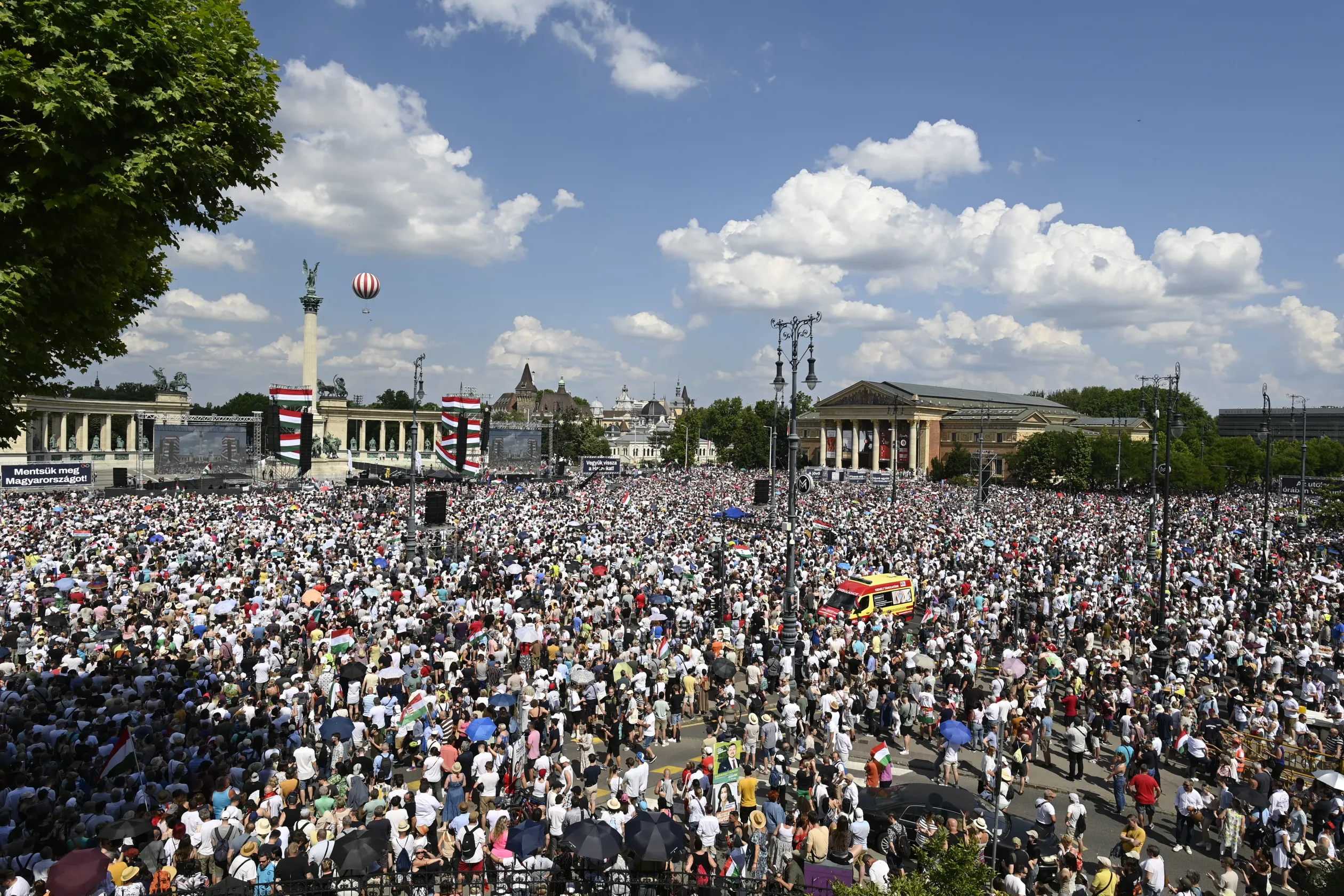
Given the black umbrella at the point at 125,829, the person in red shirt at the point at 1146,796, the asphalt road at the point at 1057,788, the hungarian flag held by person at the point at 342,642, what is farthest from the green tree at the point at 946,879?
the hungarian flag held by person at the point at 342,642

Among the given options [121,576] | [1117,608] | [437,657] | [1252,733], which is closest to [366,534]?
[121,576]

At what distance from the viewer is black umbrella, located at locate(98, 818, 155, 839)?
8711 millimetres

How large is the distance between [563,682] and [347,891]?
6726 millimetres

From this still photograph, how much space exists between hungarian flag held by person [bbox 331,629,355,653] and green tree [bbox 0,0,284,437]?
8825 millimetres

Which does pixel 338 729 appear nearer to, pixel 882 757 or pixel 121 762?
pixel 121 762

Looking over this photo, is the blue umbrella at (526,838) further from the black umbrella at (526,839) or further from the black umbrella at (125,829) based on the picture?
the black umbrella at (125,829)

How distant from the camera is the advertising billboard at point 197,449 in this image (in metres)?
55.7

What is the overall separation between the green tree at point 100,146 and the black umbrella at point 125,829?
462 centimetres

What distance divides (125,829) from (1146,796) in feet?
45.4

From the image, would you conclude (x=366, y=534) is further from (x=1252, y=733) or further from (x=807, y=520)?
(x=1252, y=733)

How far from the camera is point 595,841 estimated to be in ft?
29.4

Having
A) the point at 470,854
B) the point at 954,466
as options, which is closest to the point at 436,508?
the point at 470,854

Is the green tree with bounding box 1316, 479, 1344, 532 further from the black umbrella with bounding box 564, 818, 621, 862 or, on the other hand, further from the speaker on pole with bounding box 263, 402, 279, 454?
the speaker on pole with bounding box 263, 402, 279, 454

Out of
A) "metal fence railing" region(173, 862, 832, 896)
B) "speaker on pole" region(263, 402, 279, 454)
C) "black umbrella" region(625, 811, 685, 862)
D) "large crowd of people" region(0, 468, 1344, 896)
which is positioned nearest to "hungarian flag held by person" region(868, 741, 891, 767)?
"large crowd of people" region(0, 468, 1344, 896)
